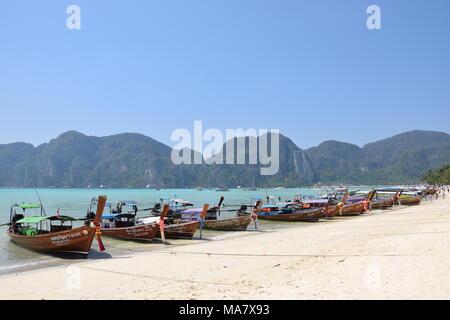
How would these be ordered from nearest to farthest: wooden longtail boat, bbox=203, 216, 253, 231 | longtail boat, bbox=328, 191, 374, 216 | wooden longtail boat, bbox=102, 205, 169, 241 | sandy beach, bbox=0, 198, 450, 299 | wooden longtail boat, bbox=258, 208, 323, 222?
sandy beach, bbox=0, 198, 450, 299 < wooden longtail boat, bbox=102, 205, 169, 241 < wooden longtail boat, bbox=203, 216, 253, 231 < wooden longtail boat, bbox=258, 208, 323, 222 < longtail boat, bbox=328, 191, 374, 216

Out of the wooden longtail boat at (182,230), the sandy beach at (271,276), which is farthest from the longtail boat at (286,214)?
the sandy beach at (271,276)

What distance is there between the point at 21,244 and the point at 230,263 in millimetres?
14402

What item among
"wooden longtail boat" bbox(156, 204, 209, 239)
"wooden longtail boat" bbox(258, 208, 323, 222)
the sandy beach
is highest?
the sandy beach

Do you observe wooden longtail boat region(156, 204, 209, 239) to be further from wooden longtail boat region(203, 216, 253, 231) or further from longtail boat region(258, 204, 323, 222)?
longtail boat region(258, 204, 323, 222)

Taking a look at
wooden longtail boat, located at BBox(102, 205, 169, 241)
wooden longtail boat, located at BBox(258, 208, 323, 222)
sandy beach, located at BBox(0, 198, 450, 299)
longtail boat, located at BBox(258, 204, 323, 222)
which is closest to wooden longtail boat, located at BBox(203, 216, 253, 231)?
wooden longtail boat, located at BBox(102, 205, 169, 241)

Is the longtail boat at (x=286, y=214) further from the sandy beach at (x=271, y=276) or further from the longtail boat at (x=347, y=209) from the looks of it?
the sandy beach at (x=271, y=276)

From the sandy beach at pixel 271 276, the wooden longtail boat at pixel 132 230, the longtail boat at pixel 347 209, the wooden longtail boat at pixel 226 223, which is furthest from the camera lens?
the longtail boat at pixel 347 209

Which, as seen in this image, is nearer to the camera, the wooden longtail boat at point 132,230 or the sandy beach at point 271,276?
the sandy beach at point 271,276

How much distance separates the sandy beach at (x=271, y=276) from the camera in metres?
7.50

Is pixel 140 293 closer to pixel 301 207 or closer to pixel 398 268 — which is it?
pixel 398 268

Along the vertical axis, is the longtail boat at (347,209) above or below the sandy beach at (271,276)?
below

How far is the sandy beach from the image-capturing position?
750cm
